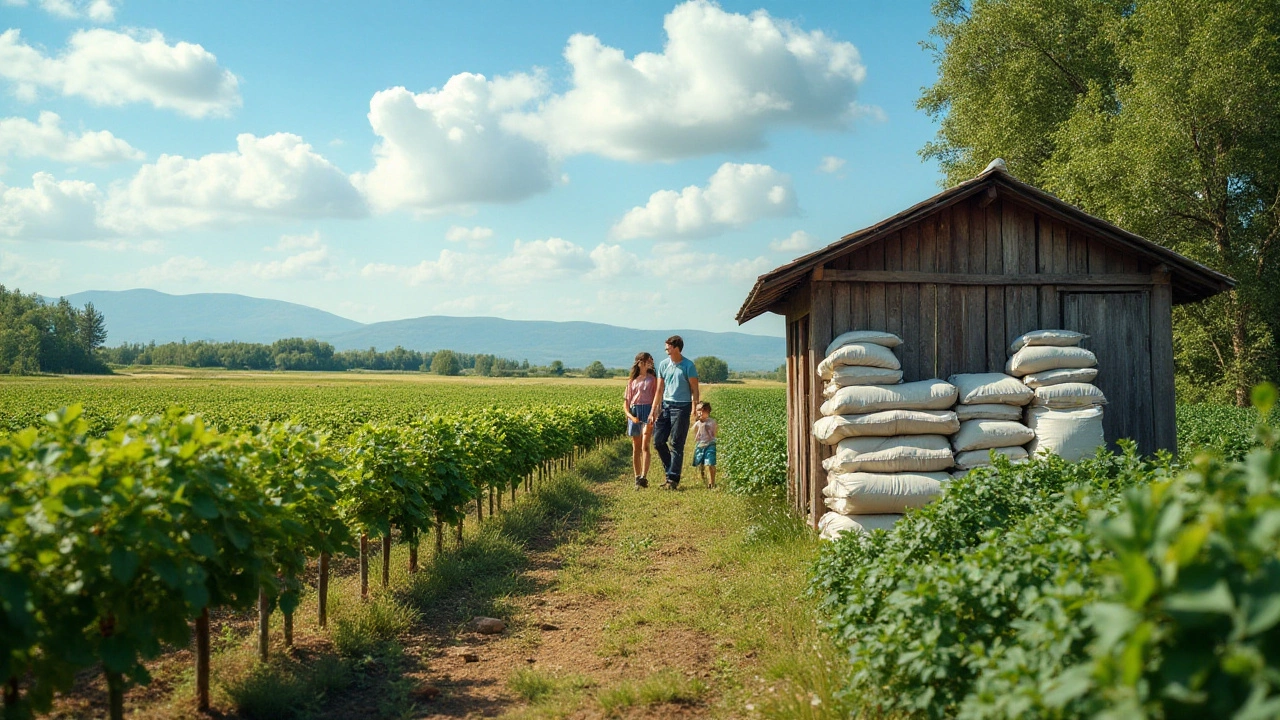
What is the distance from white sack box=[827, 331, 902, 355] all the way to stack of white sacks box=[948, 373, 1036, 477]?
0.78 meters

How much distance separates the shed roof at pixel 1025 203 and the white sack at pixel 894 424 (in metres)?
1.60

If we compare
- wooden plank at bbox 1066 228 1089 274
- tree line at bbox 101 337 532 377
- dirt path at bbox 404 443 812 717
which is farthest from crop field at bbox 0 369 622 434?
tree line at bbox 101 337 532 377

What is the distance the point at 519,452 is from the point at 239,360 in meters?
134

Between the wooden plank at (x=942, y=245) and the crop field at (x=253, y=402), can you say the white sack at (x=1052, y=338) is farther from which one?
the crop field at (x=253, y=402)

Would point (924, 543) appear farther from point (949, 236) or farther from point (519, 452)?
point (519, 452)

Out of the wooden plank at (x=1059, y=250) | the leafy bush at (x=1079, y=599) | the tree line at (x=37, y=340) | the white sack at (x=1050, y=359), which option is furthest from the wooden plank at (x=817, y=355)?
the tree line at (x=37, y=340)

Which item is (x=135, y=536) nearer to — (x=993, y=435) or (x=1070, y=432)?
(x=993, y=435)

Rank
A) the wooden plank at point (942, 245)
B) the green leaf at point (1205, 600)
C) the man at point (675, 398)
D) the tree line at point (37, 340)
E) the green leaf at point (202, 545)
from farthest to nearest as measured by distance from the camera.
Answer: the tree line at point (37, 340)
the man at point (675, 398)
the wooden plank at point (942, 245)
the green leaf at point (202, 545)
the green leaf at point (1205, 600)

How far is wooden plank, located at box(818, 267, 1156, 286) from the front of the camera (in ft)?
26.5

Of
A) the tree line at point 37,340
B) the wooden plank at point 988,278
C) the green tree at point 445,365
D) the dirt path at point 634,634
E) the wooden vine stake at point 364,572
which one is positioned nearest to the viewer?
the dirt path at point 634,634

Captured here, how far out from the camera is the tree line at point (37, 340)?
81.4 m

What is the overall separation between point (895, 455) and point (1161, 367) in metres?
3.65

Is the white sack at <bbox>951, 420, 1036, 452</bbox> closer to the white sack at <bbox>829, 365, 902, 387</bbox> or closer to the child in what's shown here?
the white sack at <bbox>829, 365, 902, 387</bbox>

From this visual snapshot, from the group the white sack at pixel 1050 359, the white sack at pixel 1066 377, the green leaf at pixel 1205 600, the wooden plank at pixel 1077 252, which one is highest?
the wooden plank at pixel 1077 252
